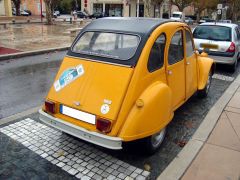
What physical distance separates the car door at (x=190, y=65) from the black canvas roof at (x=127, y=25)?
1.00m

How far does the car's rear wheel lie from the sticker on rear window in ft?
4.43

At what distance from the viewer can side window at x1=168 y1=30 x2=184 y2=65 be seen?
4492 mm

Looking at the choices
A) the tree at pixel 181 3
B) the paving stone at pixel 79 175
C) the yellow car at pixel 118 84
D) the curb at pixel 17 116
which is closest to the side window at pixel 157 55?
the yellow car at pixel 118 84

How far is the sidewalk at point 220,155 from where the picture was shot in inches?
148

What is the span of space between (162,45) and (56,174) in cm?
241

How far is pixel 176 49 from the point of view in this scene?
473 centimetres

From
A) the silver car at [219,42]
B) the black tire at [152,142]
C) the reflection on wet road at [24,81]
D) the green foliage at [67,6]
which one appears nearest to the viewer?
the black tire at [152,142]

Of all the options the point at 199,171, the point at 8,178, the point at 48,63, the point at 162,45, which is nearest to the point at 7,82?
the point at 48,63

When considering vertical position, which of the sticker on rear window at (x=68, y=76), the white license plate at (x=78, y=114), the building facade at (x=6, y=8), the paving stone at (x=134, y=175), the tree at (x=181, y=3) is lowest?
the paving stone at (x=134, y=175)

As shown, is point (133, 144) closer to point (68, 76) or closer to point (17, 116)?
point (68, 76)

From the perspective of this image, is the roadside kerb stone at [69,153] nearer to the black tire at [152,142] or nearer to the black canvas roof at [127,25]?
the black tire at [152,142]

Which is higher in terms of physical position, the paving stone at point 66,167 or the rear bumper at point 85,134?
the rear bumper at point 85,134

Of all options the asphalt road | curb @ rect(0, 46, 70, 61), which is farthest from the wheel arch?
curb @ rect(0, 46, 70, 61)

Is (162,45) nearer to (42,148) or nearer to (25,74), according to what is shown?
(42,148)
